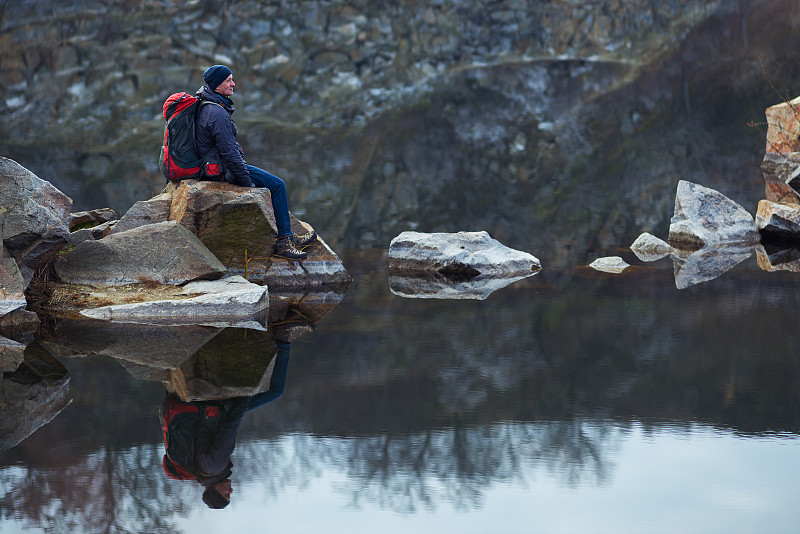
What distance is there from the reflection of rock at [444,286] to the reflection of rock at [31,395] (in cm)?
343

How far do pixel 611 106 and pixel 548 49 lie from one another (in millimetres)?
7256

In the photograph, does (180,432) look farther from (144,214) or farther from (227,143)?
(144,214)

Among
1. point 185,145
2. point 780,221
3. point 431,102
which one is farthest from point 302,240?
point 431,102

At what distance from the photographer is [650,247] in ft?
37.6

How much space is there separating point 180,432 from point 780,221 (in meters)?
8.61

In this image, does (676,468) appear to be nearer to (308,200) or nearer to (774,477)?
(774,477)

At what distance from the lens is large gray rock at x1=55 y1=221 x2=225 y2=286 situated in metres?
8.60

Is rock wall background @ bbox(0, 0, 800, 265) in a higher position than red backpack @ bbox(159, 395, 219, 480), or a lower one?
lower

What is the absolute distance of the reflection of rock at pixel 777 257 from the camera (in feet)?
33.2

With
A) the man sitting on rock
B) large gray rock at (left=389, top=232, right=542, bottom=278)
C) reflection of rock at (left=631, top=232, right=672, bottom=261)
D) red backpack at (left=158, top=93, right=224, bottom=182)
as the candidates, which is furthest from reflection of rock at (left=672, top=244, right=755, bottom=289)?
red backpack at (left=158, top=93, right=224, bottom=182)

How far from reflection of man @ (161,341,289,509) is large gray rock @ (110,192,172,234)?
12.7 ft

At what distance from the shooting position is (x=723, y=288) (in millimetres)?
9102

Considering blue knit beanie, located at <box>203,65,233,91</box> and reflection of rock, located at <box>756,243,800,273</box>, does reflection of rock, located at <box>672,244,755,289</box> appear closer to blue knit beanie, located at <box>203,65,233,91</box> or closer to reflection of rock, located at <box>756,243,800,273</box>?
reflection of rock, located at <box>756,243,800,273</box>

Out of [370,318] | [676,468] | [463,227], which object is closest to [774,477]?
[676,468]
